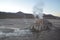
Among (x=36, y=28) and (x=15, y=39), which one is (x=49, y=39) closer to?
(x=15, y=39)

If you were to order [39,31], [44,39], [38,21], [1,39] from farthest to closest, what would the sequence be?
[38,21], [39,31], [44,39], [1,39]

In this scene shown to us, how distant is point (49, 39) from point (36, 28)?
4.18m

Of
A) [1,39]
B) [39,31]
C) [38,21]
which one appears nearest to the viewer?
[1,39]

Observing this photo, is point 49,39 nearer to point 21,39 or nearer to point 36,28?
point 21,39

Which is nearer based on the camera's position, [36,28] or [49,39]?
[49,39]

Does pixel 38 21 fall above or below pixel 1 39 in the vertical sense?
above

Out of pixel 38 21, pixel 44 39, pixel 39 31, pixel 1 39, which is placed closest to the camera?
pixel 1 39

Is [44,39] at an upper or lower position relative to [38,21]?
lower

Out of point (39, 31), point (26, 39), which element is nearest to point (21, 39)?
point (26, 39)

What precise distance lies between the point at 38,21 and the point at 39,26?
114 centimetres

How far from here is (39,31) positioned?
15.4 meters

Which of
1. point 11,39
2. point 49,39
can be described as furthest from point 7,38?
point 49,39

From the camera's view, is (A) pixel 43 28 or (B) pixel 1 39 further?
(A) pixel 43 28

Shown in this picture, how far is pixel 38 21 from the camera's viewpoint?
16734 mm
